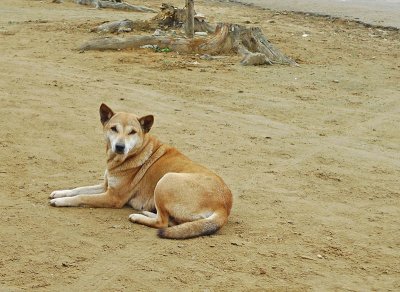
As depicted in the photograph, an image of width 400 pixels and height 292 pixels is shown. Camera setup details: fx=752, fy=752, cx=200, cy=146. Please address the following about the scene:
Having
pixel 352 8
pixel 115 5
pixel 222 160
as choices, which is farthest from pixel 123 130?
pixel 352 8

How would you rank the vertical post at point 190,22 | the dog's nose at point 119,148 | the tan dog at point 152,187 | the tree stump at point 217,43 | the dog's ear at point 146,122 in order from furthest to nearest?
1. the vertical post at point 190,22
2. the tree stump at point 217,43
3. the dog's ear at point 146,122
4. the dog's nose at point 119,148
5. the tan dog at point 152,187

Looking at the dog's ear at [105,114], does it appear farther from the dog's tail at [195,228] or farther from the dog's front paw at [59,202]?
the dog's tail at [195,228]

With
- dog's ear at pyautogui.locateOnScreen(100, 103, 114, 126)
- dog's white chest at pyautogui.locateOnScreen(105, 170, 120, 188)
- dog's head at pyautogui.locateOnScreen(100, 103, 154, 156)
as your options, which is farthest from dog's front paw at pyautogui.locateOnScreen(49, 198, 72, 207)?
dog's ear at pyautogui.locateOnScreen(100, 103, 114, 126)

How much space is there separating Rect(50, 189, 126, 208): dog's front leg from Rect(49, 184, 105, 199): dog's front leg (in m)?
0.21

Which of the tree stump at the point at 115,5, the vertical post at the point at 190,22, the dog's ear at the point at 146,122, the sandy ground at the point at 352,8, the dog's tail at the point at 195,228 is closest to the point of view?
the dog's tail at the point at 195,228

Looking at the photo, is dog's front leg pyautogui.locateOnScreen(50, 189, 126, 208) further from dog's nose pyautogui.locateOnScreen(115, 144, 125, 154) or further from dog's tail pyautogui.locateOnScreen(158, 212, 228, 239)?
dog's tail pyautogui.locateOnScreen(158, 212, 228, 239)

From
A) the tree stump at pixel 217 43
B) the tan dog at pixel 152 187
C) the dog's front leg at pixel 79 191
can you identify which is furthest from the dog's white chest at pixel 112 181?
the tree stump at pixel 217 43

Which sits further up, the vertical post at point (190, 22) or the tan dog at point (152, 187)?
the vertical post at point (190, 22)

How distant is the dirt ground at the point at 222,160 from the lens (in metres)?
6.11

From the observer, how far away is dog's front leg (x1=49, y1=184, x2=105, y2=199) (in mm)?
7633

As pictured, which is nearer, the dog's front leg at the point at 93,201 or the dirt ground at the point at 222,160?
the dirt ground at the point at 222,160

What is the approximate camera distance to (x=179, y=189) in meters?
6.94

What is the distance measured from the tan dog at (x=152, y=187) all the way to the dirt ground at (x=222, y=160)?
143 millimetres

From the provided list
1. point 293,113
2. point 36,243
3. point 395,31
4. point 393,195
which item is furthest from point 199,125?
point 395,31
